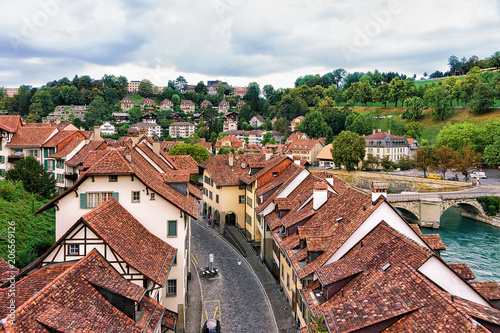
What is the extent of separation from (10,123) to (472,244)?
6722 cm

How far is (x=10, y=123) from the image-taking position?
51.5 metres

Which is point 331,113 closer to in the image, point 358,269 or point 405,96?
point 405,96

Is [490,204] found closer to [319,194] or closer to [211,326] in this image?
[319,194]

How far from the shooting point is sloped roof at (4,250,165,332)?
11.3 metres

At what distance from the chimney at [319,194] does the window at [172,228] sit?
10709 millimetres

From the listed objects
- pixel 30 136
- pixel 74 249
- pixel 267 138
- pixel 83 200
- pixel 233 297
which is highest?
pixel 267 138

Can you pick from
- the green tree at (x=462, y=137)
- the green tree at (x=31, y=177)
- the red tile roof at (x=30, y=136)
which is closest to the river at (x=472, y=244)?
the green tree at (x=462, y=137)

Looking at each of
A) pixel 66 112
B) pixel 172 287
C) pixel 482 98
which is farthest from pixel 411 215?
pixel 66 112

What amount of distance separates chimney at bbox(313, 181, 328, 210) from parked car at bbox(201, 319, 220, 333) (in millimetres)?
10882

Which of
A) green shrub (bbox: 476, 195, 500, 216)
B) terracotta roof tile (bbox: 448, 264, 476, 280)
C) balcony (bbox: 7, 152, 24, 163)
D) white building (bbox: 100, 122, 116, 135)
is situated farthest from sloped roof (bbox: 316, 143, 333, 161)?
terracotta roof tile (bbox: 448, 264, 476, 280)

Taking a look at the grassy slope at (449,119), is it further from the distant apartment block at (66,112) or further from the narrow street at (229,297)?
the distant apartment block at (66,112)

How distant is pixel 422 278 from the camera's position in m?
13.5

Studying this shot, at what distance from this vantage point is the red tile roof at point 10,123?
161 ft

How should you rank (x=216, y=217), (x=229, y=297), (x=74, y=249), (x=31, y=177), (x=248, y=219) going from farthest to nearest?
(x=216, y=217) → (x=248, y=219) → (x=31, y=177) → (x=229, y=297) → (x=74, y=249)
